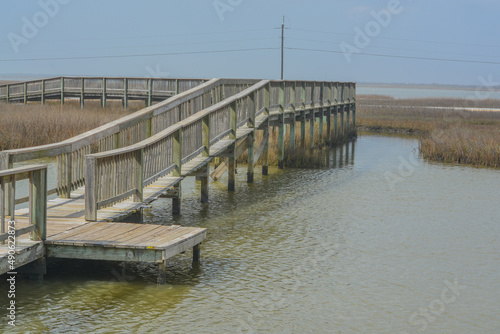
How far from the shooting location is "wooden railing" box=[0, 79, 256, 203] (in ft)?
33.1

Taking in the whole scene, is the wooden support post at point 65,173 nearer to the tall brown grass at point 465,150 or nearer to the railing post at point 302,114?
the railing post at point 302,114

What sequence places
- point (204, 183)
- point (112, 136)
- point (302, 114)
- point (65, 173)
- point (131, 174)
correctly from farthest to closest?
point (302, 114) < point (204, 183) < point (112, 136) < point (65, 173) < point (131, 174)

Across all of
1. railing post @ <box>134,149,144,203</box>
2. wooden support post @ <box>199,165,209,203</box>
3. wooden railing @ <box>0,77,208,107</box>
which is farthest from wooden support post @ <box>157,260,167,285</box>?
wooden railing @ <box>0,77,208,107</box>

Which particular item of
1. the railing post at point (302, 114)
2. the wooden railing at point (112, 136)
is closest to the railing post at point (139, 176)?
the wooden railing at point (112, 136)

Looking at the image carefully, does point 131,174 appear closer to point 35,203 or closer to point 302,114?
point 35,203

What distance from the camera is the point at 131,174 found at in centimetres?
1059

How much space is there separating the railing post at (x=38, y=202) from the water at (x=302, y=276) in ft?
2.28

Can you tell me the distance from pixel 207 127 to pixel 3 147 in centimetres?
1035

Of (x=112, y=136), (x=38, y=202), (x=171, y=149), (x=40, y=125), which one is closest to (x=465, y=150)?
(x=40, y=125)

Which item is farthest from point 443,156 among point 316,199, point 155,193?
point 155,193

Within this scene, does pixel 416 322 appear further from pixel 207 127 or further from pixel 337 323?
pixel 207 127

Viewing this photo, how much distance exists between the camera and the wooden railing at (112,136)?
10.1m

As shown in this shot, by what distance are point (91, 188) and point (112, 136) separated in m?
2.94

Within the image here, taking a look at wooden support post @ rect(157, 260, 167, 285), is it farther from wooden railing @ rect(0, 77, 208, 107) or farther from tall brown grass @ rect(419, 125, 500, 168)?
wooden railing @ rect(0, 77, 208, 107)
